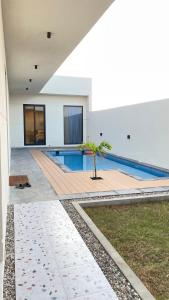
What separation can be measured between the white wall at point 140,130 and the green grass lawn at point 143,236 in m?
3.61

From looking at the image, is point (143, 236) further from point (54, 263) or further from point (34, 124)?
point (34, 124)

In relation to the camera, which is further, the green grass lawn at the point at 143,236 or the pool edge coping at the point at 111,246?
the green grass lawn at the point at 143,236

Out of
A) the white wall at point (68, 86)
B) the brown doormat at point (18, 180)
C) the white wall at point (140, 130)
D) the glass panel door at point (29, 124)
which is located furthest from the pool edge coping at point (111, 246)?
the glass panel door at point (29, 124)

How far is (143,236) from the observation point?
3.22 m

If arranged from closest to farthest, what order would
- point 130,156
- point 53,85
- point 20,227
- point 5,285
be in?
point 5,285
point 20,227
point 130,156
point 53,85

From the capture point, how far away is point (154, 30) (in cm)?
1019

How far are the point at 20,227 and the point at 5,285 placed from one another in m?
1.16

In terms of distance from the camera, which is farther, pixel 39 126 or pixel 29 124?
pixel 39 126

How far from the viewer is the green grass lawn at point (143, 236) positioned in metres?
2.39

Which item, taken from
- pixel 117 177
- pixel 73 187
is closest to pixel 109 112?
pixel 117 177

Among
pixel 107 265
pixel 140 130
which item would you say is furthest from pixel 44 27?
pixel 140 130

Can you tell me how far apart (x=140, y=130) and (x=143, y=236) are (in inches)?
242

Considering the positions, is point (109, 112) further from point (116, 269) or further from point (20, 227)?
point (116, 269)

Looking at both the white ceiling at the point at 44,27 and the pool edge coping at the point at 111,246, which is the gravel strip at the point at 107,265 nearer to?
the pool edge coping at the point at 111,246
